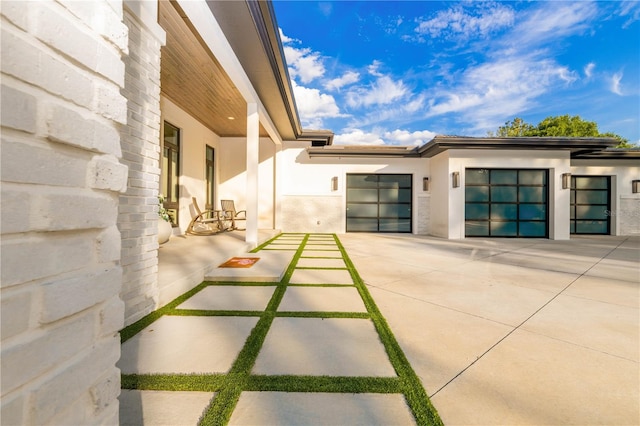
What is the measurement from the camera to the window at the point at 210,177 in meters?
8.80

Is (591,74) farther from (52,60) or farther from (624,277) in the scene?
(52,60)

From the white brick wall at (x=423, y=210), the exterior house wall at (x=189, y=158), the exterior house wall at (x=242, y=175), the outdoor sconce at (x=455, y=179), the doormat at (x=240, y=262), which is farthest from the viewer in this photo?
the white brick wall at (x=423, y=210)

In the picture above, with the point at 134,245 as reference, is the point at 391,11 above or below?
above

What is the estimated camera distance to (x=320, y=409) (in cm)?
121

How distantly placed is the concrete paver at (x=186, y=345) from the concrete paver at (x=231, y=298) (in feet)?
0.78

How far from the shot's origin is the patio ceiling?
3.94 metres

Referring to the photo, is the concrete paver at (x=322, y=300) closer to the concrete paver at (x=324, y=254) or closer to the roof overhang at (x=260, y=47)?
the concrete paver at (x=324, y=254)

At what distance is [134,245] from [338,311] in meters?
1.83

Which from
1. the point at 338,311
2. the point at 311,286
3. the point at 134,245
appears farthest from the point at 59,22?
the point at 311,286

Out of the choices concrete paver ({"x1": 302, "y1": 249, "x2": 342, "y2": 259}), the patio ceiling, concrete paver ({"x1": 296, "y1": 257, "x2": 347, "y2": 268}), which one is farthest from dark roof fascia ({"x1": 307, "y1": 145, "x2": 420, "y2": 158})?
concrete paver ({"x1": 296, "y1": 257, "x2": 347, "y2": 268})

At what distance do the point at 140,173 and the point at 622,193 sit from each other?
14.8 metres

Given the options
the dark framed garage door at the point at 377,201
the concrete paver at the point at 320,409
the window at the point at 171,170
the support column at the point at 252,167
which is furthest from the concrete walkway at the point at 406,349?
the dark framed garage door at the point at 377,201

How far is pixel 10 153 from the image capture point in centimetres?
51

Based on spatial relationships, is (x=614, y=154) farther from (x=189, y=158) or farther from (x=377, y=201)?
(x=189, y=158)
